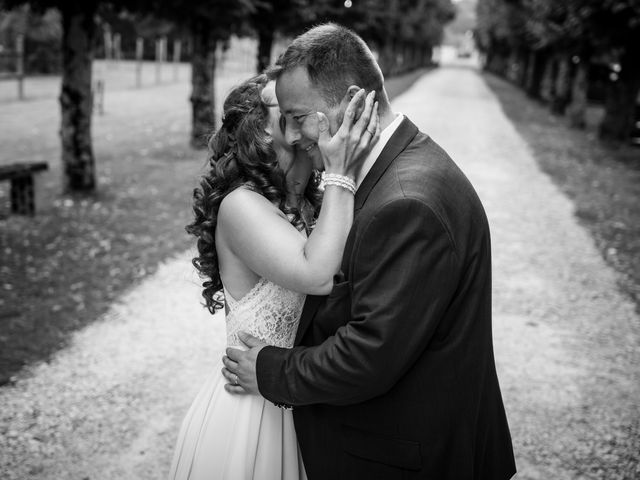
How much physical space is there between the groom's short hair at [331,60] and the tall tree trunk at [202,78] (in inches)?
473

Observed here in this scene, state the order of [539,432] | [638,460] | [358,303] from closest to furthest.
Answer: [358,303] < [638,460] < [539,432]

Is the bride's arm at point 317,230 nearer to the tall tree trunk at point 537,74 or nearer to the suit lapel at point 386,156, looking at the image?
the suit lapel at point 386,156

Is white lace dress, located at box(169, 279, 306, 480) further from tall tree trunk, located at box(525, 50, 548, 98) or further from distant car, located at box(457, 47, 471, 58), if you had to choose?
distant car, located at box(457, 47, 471, 58)

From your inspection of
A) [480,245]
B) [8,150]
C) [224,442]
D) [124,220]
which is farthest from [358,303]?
[8,150]

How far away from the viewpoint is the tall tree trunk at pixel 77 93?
8.96 m

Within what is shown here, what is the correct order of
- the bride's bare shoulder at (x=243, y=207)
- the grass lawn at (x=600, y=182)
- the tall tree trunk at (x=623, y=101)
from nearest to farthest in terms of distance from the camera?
the bride's bare shoulder at (x=243, y=207)
the grass lawn at (x=600, y=182)
the tall tree trunk at (x=623, y=101)

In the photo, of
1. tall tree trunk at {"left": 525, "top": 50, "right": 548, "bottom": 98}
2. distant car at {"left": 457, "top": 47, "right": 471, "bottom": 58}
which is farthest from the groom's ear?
distant car at {"left": 457, "top": 47, "right": 471, "bottom": 58}

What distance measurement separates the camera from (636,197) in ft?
36.5

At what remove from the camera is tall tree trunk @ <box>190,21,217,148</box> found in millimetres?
13750

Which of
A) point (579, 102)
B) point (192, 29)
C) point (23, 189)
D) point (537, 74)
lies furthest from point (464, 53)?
point (23, 189)

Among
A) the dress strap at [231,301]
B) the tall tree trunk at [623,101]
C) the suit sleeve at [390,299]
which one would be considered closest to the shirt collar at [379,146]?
the suit sleeve at [390,299]

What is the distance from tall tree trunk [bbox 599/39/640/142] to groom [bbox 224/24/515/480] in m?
16.8

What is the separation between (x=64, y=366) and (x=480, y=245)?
390 cm

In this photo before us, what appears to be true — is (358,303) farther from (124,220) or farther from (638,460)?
(124,220)
